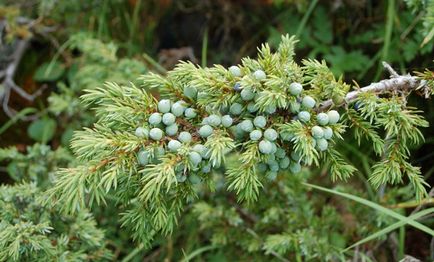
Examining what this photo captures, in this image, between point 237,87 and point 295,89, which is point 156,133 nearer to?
point 237,87

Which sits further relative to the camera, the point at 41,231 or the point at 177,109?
the point at 41,231

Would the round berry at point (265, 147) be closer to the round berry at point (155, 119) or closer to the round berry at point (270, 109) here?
the round berry at point (270, 109)

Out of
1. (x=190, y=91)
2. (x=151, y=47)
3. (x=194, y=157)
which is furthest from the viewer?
(x=151, y=47)

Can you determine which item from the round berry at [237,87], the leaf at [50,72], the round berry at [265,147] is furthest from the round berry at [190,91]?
the leaf at [50,72]

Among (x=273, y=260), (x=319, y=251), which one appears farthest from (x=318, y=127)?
(x=273, y=260)

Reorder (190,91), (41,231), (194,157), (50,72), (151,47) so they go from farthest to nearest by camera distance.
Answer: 1. (151,47)
2. (50,72)
3. (41,231)
4. (190,91)
5. (194,157)

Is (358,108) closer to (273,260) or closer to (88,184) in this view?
(88,184)

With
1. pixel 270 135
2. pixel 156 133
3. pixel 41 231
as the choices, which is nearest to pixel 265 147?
pixel 270 135
